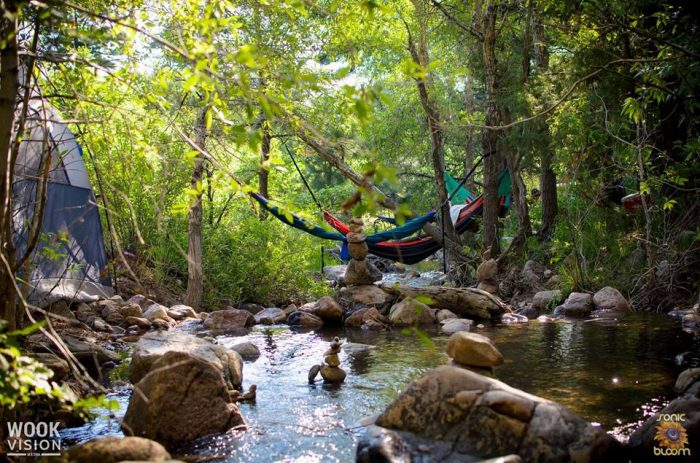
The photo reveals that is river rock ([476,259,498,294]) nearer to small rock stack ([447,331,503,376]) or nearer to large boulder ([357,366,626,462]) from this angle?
small rock stack ([447,331,503,376])

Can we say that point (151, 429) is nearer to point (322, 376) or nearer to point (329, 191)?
point (322, 376)

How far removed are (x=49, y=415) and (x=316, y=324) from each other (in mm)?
3505

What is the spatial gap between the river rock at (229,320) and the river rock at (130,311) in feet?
2.02

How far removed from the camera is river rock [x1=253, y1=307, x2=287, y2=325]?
625cm

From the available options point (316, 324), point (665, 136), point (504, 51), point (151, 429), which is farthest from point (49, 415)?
point (504, 51)

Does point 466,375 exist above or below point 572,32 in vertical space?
below

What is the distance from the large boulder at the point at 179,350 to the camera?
3.10 m

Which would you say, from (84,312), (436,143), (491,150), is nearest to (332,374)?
(84,312)

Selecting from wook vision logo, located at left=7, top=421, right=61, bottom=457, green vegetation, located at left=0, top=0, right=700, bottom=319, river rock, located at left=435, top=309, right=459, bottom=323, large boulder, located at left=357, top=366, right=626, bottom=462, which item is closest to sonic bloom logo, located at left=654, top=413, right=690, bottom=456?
large boulder, located at left=357, top=366, right=626, bottom=462

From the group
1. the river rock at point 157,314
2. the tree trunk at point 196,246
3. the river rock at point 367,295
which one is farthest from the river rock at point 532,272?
the river rock at point 157,314

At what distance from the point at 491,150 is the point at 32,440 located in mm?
6214

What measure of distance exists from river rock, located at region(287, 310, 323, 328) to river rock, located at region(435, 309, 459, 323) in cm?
110

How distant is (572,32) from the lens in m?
5.00

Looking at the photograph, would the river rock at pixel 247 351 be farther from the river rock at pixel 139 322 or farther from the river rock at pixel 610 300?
the river rock at pixel 610 300
